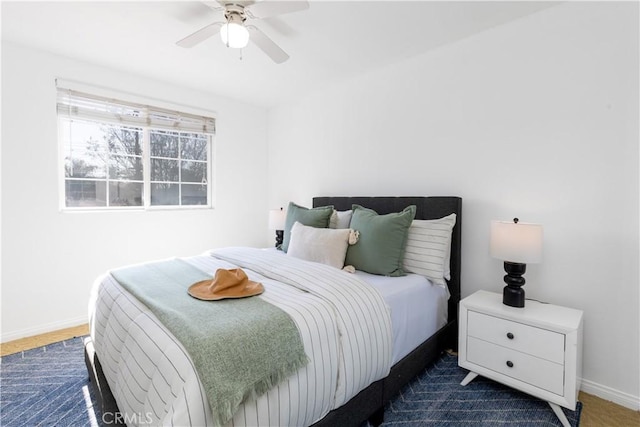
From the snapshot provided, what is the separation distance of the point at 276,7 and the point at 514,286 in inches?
86.2

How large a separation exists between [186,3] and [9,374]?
2.80m

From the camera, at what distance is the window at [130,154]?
9.62 feet

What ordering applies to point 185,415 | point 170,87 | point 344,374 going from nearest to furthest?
point 185,415
point 344,374
point 170,87

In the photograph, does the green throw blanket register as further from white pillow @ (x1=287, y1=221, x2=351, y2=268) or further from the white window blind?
the white window blind

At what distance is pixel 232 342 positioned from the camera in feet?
3.74

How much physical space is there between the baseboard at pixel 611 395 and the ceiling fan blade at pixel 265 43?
2.95 meters

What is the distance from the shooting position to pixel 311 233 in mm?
2439

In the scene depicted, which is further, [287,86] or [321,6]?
[287,86]

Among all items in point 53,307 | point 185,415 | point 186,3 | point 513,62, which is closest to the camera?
point 185,415

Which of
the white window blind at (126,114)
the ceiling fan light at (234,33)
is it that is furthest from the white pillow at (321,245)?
the white window blind at (126,114)

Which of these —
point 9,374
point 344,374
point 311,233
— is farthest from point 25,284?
point 344,374

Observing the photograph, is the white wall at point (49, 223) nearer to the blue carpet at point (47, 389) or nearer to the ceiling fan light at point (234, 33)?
the blue carpet at point (47, 389)

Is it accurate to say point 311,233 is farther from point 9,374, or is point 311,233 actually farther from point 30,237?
point 30,237

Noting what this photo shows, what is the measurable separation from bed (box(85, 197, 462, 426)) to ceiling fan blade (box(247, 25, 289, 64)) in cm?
147
